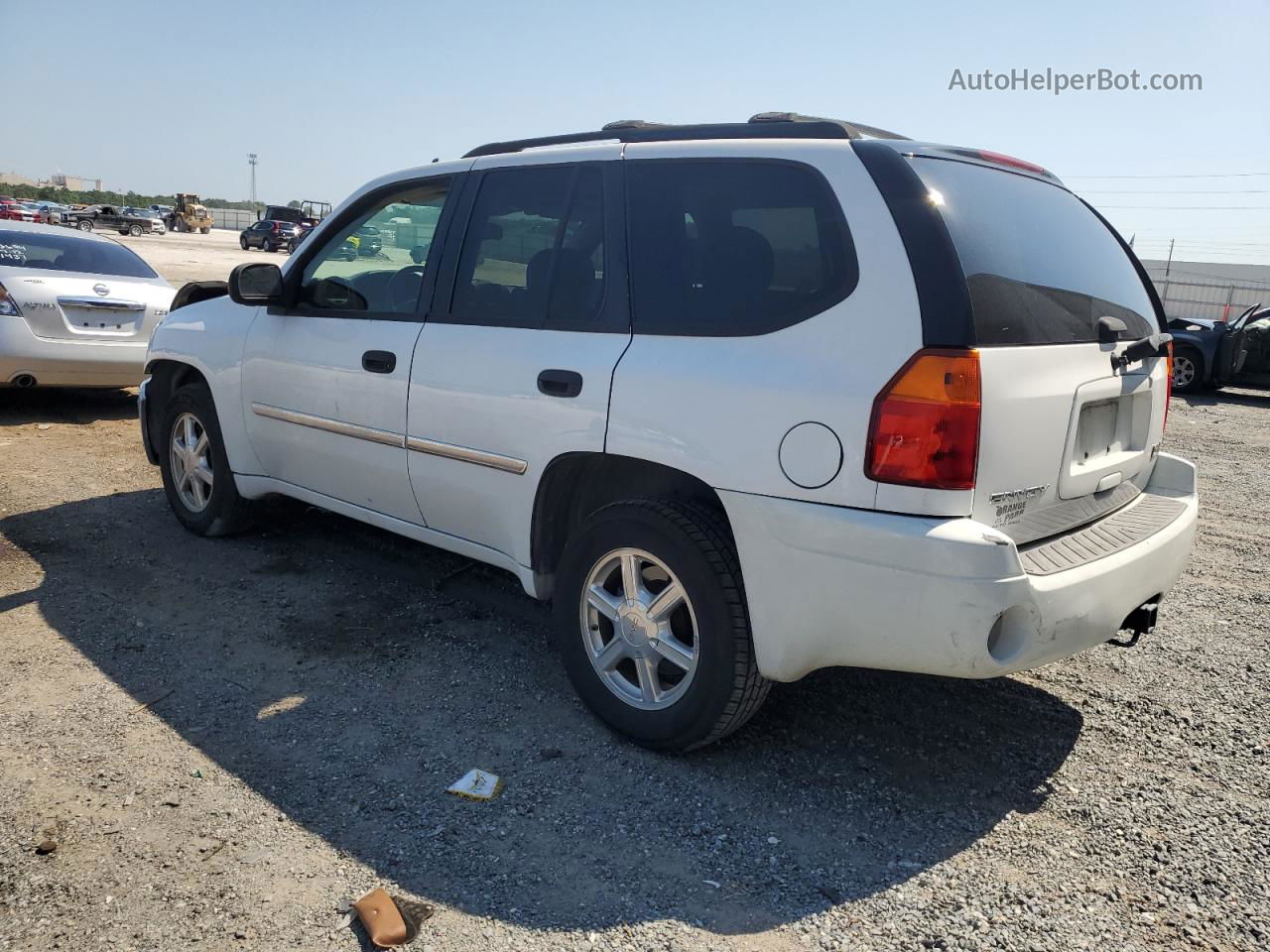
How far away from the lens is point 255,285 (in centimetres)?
452

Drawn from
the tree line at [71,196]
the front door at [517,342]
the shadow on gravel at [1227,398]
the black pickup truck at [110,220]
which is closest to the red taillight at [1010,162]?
the front door at [517,342]

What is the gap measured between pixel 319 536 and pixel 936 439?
391 centimetres

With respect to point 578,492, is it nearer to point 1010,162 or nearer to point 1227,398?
point 1010,162

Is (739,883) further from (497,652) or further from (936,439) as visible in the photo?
(497,652)

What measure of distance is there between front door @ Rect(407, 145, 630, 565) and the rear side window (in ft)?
0.43

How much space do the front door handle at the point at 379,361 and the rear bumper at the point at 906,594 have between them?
5.73ft

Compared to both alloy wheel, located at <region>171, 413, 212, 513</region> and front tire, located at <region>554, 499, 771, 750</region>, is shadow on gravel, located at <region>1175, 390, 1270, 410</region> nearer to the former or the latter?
front tire, located at <region>554, 499, 771, 750</region>

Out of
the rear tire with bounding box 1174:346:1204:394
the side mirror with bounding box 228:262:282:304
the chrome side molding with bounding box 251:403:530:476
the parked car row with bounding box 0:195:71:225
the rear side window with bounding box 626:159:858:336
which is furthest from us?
the parked car row with bounding box 0:195:71:225

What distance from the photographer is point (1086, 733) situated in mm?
3568

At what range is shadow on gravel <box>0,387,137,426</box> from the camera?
8.30m

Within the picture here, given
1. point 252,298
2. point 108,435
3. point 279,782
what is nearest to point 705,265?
point 279,782

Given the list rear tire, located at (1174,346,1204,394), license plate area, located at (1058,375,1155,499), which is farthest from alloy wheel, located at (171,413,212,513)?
rear tire, located at (1174,346,1204,394)

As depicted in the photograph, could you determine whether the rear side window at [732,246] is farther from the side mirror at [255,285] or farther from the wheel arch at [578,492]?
the side mirror at [255,285]

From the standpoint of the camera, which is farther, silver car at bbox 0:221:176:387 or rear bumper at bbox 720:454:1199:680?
silver car at bbox 0:221:176:387
